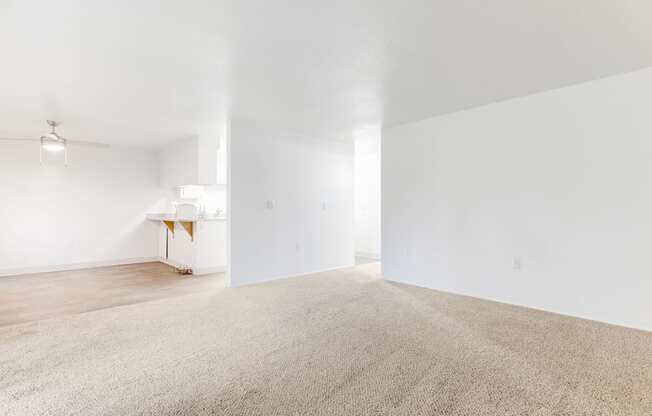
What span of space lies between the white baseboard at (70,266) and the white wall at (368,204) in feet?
14.5

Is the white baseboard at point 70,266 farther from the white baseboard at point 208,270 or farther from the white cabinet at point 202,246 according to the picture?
the white baseboard at point 208,270

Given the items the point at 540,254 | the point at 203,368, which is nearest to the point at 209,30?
the point at 203,368

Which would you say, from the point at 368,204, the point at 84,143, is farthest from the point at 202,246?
the point at 368,204

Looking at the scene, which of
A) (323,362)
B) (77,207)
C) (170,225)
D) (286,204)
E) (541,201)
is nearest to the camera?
(323,362)

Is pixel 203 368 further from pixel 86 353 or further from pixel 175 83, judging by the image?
pixel 175 83

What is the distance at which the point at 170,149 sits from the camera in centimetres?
607

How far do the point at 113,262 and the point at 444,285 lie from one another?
5.98 meters

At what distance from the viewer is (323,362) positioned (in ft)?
6.85

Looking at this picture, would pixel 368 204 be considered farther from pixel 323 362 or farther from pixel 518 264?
pixel 323 362

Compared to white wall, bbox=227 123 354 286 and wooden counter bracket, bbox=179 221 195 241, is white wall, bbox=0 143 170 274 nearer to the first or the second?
wooden counter bracket, bbox=179 221 195 241

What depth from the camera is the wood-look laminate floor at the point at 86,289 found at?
334 cm

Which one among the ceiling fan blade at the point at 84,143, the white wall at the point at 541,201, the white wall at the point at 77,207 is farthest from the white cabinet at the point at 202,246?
the white wall at the point at 541,201

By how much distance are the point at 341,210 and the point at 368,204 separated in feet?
5.73

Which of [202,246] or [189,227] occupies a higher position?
[189,227]
